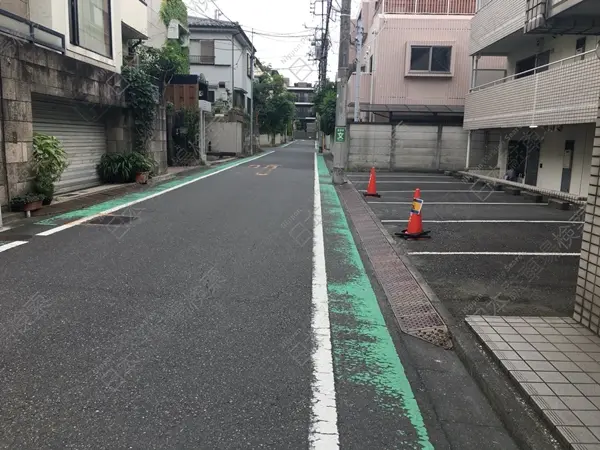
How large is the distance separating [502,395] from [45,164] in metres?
9.89

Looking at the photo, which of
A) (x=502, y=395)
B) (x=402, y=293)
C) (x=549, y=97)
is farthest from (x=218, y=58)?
(x=502, y=395)

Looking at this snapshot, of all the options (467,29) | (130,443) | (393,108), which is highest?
(467,29)

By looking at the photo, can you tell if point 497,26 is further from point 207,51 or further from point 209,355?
point 207,51

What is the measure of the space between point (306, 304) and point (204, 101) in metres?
21.1

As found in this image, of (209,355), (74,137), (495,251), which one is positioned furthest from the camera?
(74,137)

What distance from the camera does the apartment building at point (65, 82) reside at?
31.6 ft

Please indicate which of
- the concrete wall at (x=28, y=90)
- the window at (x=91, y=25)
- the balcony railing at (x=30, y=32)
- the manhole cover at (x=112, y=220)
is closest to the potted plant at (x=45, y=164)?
the concrete wall at (x=28, y=90)

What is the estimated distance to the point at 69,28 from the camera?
12594 mm

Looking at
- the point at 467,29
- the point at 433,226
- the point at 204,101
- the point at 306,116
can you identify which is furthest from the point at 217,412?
the point at 306,116

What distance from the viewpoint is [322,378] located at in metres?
3.77

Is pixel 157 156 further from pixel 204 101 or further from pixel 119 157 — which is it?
pixel 204 101

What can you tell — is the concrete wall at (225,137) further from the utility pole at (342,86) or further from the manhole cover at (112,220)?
the manhole cover at (112,220)

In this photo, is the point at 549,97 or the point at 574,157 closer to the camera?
the point at 549,97

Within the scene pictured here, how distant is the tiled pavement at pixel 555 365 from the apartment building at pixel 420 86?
63.2 ft
